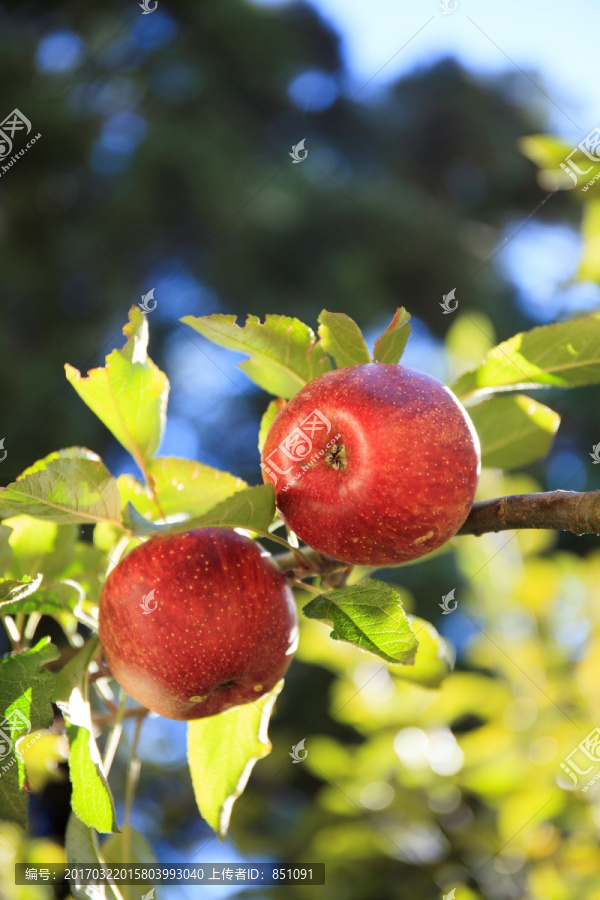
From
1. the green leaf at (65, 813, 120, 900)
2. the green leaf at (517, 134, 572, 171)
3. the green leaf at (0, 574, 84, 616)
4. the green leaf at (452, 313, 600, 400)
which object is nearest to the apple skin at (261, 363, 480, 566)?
the green leaf at (452, 313, 600, 400)

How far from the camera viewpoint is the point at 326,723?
11.2 feet

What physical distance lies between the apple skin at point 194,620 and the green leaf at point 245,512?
0.07 meters

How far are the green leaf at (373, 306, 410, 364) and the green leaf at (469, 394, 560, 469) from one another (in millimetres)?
152

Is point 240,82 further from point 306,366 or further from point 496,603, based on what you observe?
point 306,366

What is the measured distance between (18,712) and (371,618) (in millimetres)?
285

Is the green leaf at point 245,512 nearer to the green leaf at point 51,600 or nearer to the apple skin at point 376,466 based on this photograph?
the apple skin at point 376,466

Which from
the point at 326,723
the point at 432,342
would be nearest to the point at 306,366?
the point at 326,723

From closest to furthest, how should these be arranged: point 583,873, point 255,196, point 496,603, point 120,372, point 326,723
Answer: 1. point 120,372
2. point 583,873
3. point 496,603
4. point 326,723
5. point 255,196

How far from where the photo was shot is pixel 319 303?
13.6 feet

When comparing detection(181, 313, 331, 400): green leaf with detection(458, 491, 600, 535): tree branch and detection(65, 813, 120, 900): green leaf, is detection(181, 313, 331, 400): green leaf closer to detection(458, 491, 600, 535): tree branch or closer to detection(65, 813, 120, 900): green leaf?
detection(458, 491, 600, 535): tree branch

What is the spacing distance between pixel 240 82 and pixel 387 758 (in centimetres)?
468

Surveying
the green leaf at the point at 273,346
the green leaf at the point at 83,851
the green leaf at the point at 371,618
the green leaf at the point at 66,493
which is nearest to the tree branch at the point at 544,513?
the green leaf at the point at 371,618

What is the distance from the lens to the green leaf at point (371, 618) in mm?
535

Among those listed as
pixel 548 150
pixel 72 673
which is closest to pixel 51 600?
pixel 72 673
